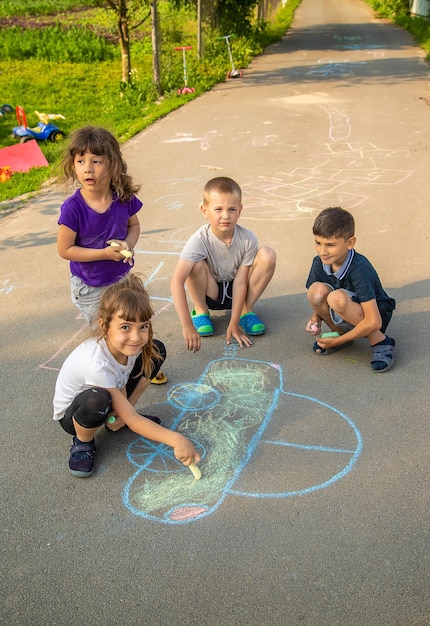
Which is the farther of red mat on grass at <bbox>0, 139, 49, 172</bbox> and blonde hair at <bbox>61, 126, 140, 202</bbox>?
red mat on grass at <bbox>0, 139, 49, 172</bbox>

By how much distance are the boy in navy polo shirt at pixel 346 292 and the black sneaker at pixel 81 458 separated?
1.37 m

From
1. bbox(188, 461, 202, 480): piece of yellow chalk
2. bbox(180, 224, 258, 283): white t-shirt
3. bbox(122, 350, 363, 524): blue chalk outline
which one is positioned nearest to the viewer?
bbox(122, 350, 363, 524): blue chalk outline

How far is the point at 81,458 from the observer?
2480 mm

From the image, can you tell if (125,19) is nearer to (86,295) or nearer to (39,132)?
(39,132)

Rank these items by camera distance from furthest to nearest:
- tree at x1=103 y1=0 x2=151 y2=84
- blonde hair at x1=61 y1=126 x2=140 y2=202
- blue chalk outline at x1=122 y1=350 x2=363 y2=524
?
tree at x1=103 y1=0 x2=151 y2=84
blonde hair at x1=61 y1=126 x2=140 y2=202
blue chalk outline at x1=122 y1=350 x2=363 y2=524

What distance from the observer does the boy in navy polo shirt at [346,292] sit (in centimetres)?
300

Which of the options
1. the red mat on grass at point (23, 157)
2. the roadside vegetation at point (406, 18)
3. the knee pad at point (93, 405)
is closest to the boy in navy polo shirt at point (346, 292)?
the knee pad at point (93, 405)

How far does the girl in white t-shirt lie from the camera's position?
2.34 meters

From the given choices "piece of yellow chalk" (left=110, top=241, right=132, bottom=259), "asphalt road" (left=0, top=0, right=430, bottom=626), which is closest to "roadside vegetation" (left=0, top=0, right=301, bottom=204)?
"asphalt road" (left=0, top=0, right=430, bottom=626)

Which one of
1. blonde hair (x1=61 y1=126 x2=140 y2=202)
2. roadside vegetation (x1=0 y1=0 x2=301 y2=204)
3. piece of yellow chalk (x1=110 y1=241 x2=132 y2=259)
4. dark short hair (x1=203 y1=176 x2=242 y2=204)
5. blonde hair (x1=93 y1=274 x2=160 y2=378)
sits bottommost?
roadside vegetation (x1=0 y1=0 x2=301 y2=204)

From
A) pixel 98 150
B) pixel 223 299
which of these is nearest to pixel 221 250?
pixel 223 299

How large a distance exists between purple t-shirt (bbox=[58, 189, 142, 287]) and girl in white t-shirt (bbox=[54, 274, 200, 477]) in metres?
0.73

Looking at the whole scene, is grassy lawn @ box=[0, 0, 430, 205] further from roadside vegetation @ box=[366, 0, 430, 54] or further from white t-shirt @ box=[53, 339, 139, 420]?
white t-shirt @ box=[53, 339, 139, 420]

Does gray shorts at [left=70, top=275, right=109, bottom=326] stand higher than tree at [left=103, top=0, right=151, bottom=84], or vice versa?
tree at [left=103, top=0, right=151, bottom=84]
